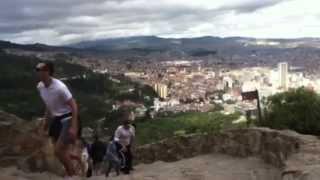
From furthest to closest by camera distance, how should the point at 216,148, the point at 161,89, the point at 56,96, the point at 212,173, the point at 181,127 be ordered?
the point at 161,89 < the point at 181,127 < the point at 216,148 < the point at 212,173 < the point at 56,96

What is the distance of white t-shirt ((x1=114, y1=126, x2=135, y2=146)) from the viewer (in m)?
11.5

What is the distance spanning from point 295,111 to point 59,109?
1724cm

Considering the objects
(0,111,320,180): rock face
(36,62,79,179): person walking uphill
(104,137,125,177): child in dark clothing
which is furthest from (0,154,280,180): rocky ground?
(36,62,79,179): person walking uphill

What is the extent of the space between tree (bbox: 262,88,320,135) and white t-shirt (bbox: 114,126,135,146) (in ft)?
34.1

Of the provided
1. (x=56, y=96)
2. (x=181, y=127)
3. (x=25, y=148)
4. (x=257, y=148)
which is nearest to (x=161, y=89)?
(x=181, y=127)

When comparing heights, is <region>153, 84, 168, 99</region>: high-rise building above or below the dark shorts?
below

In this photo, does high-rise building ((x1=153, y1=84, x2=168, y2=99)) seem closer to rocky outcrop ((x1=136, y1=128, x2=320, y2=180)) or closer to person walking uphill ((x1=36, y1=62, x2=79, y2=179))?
rocky outcrop ((x1=136, y1=128, x2=320, y2=180))

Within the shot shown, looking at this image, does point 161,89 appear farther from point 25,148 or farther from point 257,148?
point 257,148

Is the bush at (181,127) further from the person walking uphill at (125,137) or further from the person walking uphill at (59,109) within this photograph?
the person walking uphill at (59,109)

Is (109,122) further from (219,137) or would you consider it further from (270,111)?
(219,137)

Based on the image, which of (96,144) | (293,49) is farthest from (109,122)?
(293,49)

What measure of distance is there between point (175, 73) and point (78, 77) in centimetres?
3332

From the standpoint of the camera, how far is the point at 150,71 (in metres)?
133

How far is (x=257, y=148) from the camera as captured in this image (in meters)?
10.9
